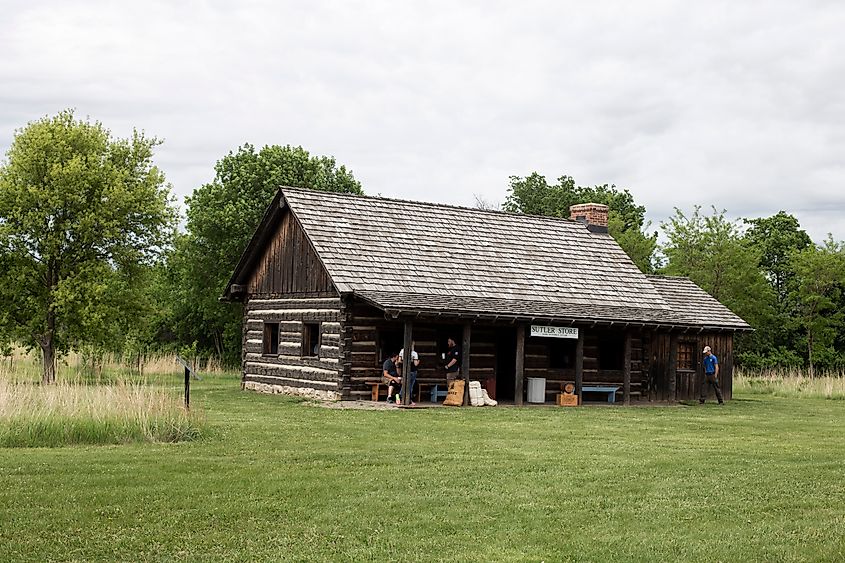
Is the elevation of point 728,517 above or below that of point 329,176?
below

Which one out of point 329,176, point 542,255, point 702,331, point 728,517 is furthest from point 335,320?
point 329,176

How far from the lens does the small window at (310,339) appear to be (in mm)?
27641

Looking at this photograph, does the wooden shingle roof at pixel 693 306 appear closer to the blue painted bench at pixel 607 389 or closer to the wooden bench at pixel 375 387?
the blue painted bench at pixel 607 389

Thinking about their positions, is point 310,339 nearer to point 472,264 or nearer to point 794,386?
point 472,264

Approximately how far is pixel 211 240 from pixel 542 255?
657 inches

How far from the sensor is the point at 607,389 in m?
28.5

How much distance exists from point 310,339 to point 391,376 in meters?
3.76

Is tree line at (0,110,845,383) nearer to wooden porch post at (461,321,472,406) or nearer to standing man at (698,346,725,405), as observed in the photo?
wooden porch post at (461,321,472,406)

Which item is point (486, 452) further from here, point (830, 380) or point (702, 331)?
point (830, 380)

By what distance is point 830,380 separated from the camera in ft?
115

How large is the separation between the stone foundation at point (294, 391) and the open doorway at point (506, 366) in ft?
16.0

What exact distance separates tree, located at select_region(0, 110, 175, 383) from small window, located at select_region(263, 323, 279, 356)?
13.9 feet

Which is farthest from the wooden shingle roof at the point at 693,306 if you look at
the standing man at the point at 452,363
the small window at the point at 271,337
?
the small window at the point at 271,337

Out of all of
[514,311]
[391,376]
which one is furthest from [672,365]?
[391,376]
